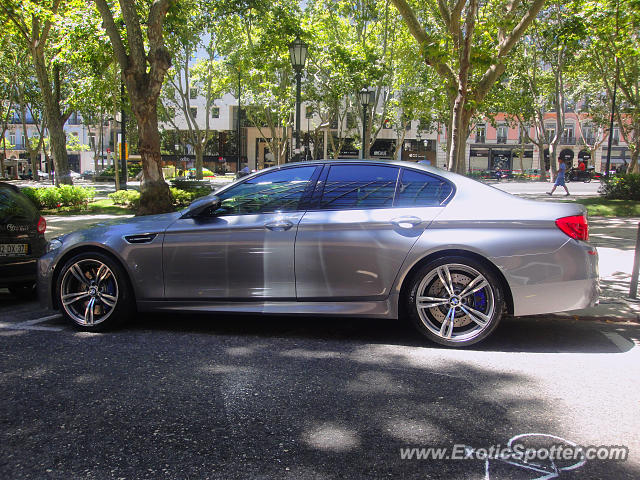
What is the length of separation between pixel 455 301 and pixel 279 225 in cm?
160

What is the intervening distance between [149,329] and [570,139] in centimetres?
7071

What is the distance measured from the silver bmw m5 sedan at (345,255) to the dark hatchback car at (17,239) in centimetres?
137

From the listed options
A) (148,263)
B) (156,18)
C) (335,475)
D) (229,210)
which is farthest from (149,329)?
(156,18)

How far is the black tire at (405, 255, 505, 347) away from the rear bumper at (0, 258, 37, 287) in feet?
14.7

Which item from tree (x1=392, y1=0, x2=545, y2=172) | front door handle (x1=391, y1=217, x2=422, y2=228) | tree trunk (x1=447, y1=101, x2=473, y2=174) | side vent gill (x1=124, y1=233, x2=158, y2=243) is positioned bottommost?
side vent gill (x1=124, y1=233, x2=158, y2=243)

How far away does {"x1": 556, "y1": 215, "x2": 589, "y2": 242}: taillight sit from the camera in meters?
4.24

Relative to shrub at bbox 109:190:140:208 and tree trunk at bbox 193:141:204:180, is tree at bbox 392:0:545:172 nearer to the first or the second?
shrub at bbox 109:190:140:208

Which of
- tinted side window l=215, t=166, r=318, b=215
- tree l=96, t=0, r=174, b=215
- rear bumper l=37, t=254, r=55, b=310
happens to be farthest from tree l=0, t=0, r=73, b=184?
tinted side window l=215, t=166, r=318, b=215

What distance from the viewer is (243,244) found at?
4.56 m

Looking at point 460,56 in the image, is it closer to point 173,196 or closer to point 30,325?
point 30,325

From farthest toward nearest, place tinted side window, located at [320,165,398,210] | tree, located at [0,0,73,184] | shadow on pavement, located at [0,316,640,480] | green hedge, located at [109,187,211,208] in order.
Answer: tree, located at [0,0,73,184] → green hedge, located at [109,187,211,208] → tinted side window, located at [320,165,398,210] → shadow on pavement, located at [0,316,640,480]

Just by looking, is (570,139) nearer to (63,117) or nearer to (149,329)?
(63,117)

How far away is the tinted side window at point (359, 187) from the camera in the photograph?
458cm

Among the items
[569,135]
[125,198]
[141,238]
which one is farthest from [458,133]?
[569,135]
